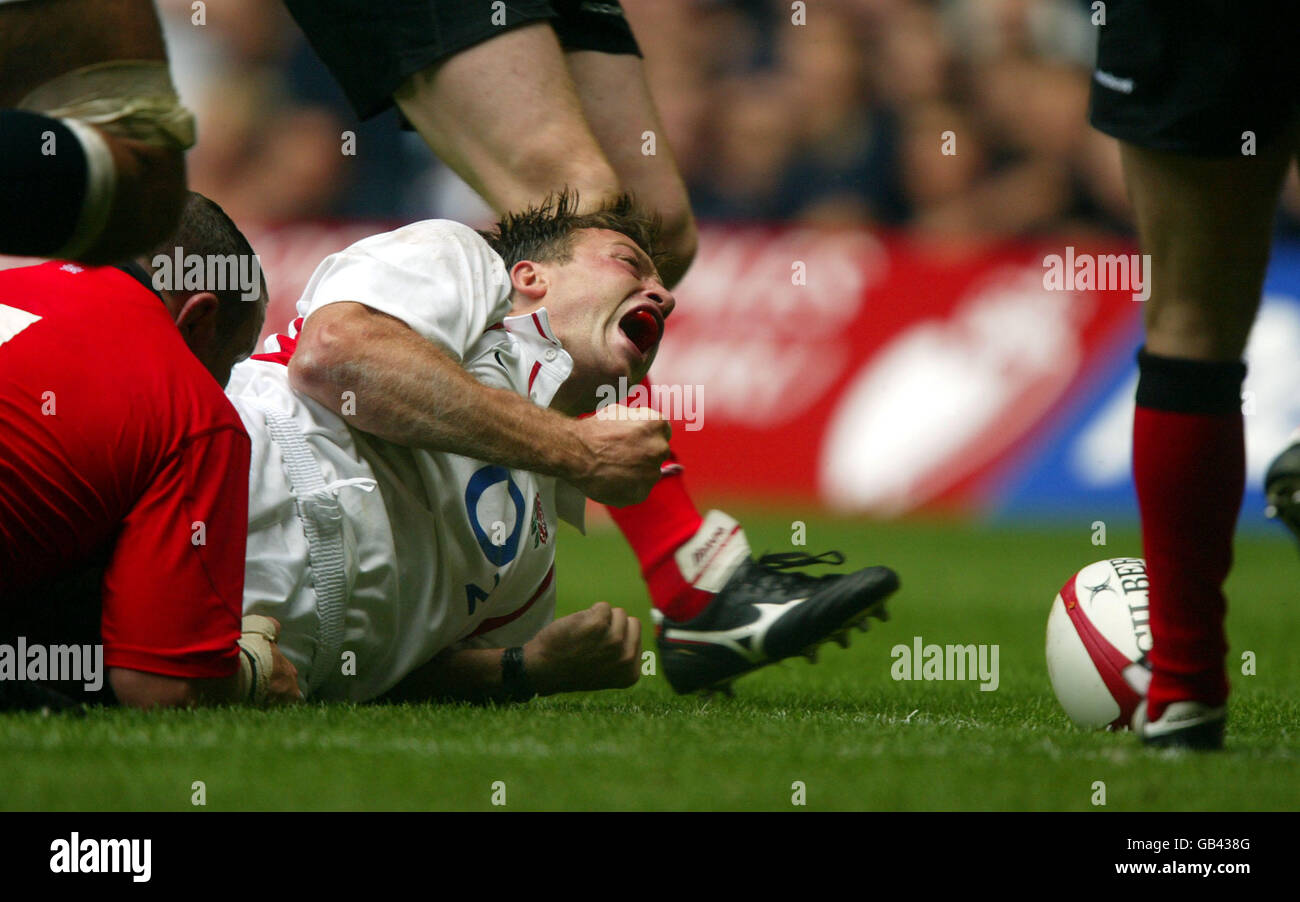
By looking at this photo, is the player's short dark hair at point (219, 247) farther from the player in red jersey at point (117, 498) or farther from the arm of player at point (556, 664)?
the arm of player at point (556, 664)

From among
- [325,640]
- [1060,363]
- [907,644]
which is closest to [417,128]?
[325,640]

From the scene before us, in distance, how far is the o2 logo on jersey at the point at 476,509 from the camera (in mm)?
3020

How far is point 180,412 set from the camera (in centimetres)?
266

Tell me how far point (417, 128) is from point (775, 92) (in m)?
6.81

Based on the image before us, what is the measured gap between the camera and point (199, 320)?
118 inches

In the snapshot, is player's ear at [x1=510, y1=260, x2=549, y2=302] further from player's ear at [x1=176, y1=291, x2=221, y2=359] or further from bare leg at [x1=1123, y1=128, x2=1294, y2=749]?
bare leg at [x1=1123, y1=128, x2=1294, y2=749]

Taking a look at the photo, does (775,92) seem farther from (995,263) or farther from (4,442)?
(4,442)

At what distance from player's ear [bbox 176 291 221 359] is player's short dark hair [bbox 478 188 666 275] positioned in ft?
1.99

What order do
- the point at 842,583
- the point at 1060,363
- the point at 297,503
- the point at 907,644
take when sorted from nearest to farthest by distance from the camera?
the point at 297,503, the point at 842,583, the point at 907,644, the point at 1060,363

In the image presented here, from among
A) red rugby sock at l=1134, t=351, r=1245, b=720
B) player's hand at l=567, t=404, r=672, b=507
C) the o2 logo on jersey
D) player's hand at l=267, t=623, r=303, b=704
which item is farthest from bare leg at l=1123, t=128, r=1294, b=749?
player's hand at l=267, t=623, r=303, b=704

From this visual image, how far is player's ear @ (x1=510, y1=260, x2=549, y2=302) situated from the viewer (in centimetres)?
322

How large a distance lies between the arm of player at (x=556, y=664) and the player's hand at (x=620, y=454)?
0.35m

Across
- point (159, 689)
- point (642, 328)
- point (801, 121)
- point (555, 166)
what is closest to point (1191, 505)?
point (642, 328)

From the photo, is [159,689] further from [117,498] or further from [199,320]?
[199,320]
